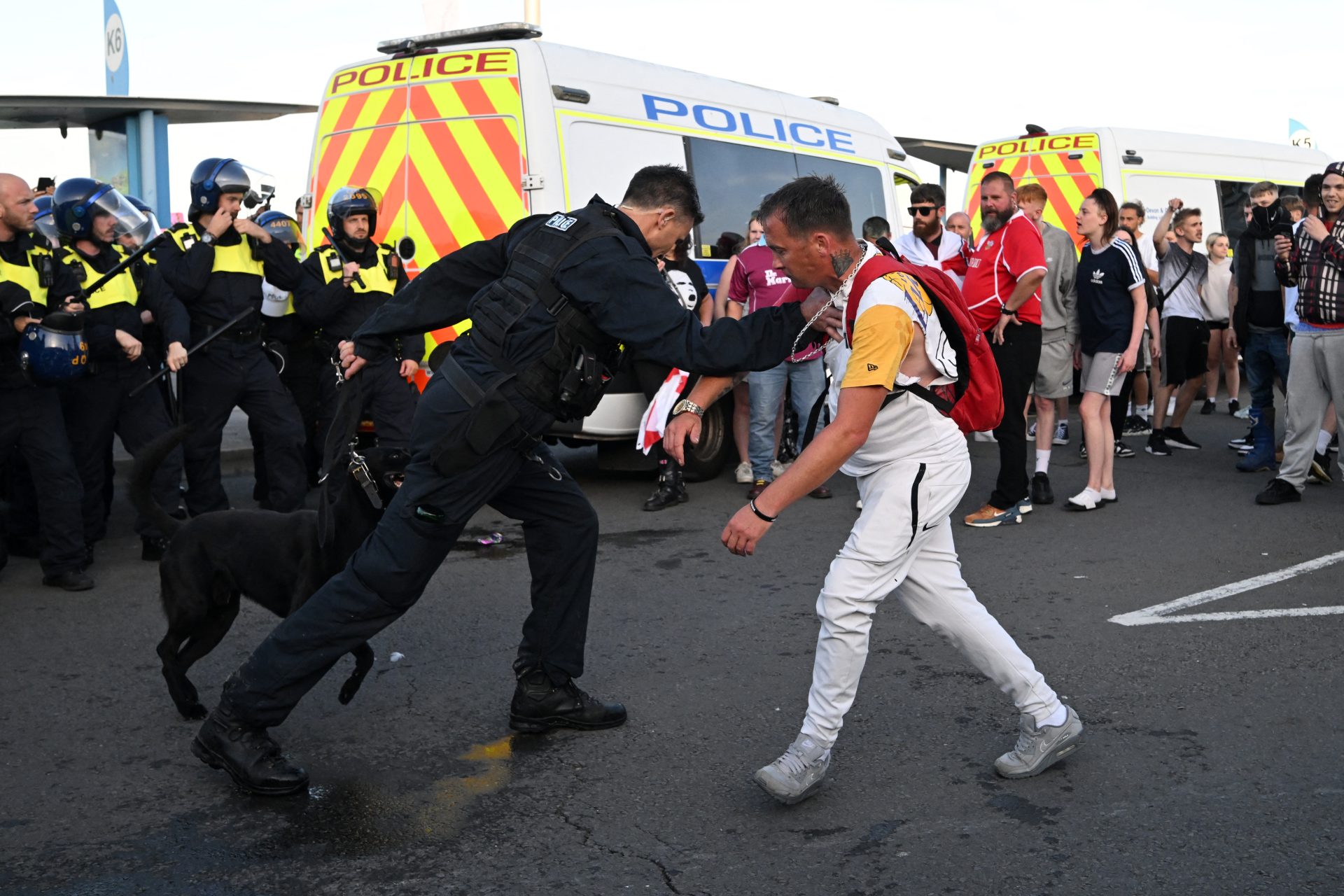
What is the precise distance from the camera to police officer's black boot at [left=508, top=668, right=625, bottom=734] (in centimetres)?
422

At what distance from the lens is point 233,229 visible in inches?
285

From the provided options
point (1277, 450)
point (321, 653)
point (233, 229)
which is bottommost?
point (1277, 450)

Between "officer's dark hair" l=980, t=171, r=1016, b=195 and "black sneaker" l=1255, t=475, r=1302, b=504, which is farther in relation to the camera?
"black sneaker" l=1255, t=475, r=1302, b=504

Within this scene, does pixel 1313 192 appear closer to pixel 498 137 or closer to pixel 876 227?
pixel 876 227

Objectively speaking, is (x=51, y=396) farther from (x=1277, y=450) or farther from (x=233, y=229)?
(x=1277, y=450)

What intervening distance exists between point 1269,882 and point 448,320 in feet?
8.95

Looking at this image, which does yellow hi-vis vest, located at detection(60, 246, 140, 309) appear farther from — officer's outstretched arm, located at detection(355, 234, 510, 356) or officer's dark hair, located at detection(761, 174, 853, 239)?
officer's dark hair, located at detection(761, 174, 853, 239)

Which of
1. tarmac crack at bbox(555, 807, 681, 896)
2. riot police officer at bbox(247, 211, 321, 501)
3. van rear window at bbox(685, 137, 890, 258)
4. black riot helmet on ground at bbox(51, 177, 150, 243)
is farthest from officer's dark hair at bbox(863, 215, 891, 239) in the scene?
tarmac crack at bbox(555, 807, 681, 896)

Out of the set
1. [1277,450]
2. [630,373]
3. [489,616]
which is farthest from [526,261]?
[1277,450]

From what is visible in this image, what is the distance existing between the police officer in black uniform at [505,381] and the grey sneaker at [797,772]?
1.05 metres

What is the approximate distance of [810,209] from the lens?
3.42m

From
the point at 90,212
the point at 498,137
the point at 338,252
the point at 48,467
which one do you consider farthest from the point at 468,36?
the point at 48,467

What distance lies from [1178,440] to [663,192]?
302 inches

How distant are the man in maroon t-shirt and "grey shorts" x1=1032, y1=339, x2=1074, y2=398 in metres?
1.37
